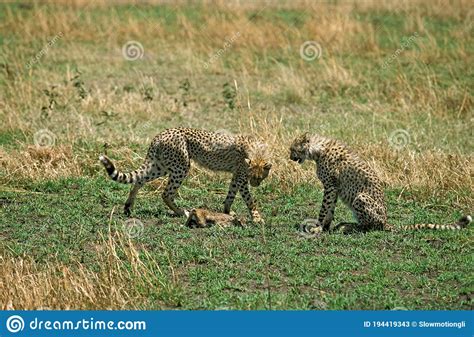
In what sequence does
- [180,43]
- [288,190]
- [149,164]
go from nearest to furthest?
[149,164] → [288,190] → [180,43]

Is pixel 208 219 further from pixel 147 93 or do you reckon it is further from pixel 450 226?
pixel 147 93

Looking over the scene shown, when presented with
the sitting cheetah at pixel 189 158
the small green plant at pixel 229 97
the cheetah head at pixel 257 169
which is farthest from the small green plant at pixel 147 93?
the cheetah head at pixel 257 169

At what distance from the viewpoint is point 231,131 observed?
1208cm

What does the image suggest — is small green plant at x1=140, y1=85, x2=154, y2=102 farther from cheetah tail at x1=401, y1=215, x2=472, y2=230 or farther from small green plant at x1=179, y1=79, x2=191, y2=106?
cheetah tail at x1=401, y1=215, x2=472, y2=230

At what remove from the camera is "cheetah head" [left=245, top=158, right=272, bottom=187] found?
8.67 metres

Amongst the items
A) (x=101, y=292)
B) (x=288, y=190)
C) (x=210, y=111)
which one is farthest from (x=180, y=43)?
(x=101, y=292)

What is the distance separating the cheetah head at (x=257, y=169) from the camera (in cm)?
867

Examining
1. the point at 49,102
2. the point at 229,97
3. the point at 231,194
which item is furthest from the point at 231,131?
the point at 231,194

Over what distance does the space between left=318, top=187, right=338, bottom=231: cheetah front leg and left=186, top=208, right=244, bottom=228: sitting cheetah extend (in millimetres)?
681

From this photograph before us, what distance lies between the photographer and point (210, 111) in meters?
13.4

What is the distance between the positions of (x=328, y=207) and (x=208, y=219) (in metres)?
→ 1.00

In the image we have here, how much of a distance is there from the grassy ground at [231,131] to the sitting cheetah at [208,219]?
0.12 meters

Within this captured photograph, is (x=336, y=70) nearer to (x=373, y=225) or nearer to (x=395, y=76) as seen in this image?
(x=395, y=76)

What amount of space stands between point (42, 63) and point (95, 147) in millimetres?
5450
